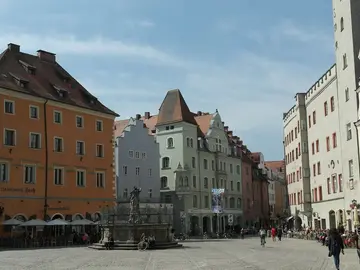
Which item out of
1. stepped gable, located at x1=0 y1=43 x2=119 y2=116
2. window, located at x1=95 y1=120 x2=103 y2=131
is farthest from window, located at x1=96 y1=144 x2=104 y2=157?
stepped gable, located at x1=0 y1=43 x2=119 y2=116

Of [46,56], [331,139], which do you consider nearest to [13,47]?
[46,56]

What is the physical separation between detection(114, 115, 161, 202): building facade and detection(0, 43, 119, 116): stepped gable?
10.1m

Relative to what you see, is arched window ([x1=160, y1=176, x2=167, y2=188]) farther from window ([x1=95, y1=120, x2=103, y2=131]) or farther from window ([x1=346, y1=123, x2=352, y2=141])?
window ([x1=346, y1=123, x2=352, y2=141])

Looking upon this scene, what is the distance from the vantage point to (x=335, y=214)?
165 feet

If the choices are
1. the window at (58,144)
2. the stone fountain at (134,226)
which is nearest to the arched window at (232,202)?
the window at (58,144)

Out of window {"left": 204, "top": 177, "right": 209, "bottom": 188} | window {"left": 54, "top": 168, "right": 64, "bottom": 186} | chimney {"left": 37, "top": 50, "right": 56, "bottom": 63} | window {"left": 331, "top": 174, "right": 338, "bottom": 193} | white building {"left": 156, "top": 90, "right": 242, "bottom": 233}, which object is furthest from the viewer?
window {"left": 204, "top": 177, "right": 209, "bottom": 188}

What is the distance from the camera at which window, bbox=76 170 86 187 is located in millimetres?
54950

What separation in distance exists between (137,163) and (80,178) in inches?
673

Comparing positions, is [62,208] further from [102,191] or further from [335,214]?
[335,214]

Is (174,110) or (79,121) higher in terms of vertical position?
(174,110)

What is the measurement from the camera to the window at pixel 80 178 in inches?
2163

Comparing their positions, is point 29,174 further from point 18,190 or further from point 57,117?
point 57,117

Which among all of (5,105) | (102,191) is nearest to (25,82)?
(5,105)

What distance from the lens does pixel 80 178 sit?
55.3 m
